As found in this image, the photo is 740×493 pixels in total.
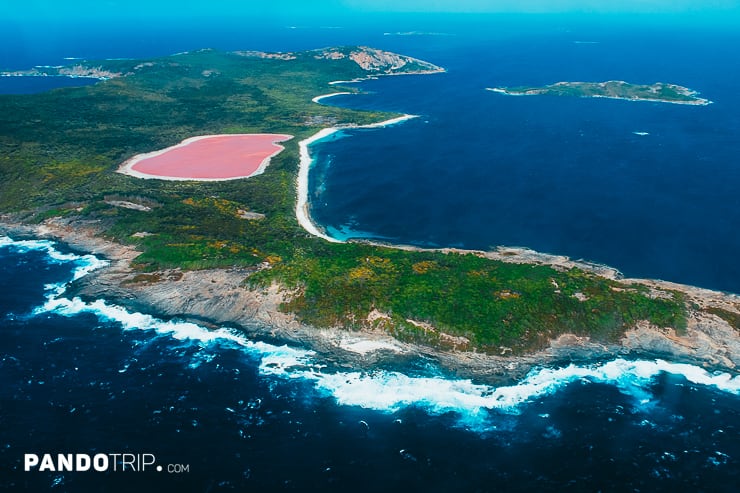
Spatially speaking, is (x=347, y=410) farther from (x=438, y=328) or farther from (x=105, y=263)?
(x=105, y=263)

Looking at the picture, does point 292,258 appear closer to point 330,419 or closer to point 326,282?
point 326,282

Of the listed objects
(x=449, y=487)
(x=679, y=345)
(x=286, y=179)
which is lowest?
(x=449, y=487)

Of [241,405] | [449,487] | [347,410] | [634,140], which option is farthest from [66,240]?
[634,140]

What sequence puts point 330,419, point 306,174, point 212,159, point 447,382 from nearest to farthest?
point 330,419
point 447,382
point 306,174
point 212,159

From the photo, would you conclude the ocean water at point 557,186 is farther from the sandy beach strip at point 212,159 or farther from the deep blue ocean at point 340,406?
the sandy beach strip at point 212,159

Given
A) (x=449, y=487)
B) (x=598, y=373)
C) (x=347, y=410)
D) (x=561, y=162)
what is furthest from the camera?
(x=561, y=162)

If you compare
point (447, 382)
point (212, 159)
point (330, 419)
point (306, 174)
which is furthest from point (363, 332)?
point (212, 159)

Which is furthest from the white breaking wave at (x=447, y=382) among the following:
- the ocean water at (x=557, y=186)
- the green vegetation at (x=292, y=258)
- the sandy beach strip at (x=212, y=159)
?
the sandy beach strip at (x=212, y=159)
